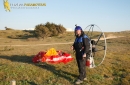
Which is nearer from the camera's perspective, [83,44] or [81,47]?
[83,44]

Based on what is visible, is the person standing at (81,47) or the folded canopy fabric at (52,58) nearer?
the person standing at (81,47)

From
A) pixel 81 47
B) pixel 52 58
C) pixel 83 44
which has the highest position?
pixel 83 44

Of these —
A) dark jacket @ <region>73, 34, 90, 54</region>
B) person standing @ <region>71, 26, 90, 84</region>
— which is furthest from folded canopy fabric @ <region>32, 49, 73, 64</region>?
dark jacket @ <region>73, 34, 90, 54</region>

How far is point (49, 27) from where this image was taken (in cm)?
4812

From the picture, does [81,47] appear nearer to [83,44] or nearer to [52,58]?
[83,44]

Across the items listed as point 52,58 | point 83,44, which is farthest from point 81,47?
point 52,58

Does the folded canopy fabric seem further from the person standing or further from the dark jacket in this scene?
the dark jacket

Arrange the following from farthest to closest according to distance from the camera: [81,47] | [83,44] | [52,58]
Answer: [52,58] → [81,47] → [83,44]

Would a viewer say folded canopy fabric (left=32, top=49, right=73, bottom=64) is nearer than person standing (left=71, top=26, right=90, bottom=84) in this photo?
No

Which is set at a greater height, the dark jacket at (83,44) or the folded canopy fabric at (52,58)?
the dark jacket at (83,44)

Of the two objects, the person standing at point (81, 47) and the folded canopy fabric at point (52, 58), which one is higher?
the person standing at point (81, 47)

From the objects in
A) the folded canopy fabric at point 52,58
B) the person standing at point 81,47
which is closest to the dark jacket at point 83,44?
the person standing at point 81,47

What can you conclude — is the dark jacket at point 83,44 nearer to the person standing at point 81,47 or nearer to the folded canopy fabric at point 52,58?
the person standing at point 81,47

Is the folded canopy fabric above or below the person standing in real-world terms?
below
